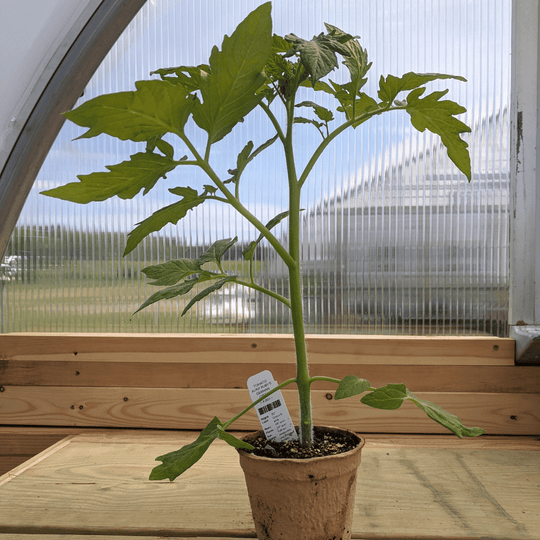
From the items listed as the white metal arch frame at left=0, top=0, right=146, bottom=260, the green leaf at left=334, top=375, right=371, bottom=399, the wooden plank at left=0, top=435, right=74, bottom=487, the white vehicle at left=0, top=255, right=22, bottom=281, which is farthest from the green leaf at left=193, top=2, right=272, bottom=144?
the white vehicle at left=0, top=255, right=22, bottom=281

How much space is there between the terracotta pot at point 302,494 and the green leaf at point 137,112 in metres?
0.35

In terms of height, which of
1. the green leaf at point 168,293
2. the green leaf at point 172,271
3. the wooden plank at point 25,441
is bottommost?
the wooden plank at point 25,441

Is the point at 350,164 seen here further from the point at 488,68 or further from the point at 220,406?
the point at 220,406

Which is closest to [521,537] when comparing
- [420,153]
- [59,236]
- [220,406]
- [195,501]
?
[195,501]

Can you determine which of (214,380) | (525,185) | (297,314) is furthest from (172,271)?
(525,185)

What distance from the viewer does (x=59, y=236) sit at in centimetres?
98

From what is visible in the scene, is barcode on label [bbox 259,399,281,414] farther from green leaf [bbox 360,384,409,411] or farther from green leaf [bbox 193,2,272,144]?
green leaf [bbox 193,2,272,144]

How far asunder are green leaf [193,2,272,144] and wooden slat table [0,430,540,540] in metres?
0.52

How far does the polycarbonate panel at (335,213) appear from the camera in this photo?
0.93 metres

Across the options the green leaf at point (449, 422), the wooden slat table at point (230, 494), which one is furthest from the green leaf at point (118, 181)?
the wooden slat table at point (230, 494)

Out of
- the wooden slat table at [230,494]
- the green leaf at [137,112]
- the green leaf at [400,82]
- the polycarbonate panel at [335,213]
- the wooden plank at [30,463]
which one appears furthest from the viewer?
the polycarbonate panel at [335,213]

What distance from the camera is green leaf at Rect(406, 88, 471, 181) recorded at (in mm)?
469

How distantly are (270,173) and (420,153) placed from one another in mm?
333

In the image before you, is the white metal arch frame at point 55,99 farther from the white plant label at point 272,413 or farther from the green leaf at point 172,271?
the white plant label at point 272,413
